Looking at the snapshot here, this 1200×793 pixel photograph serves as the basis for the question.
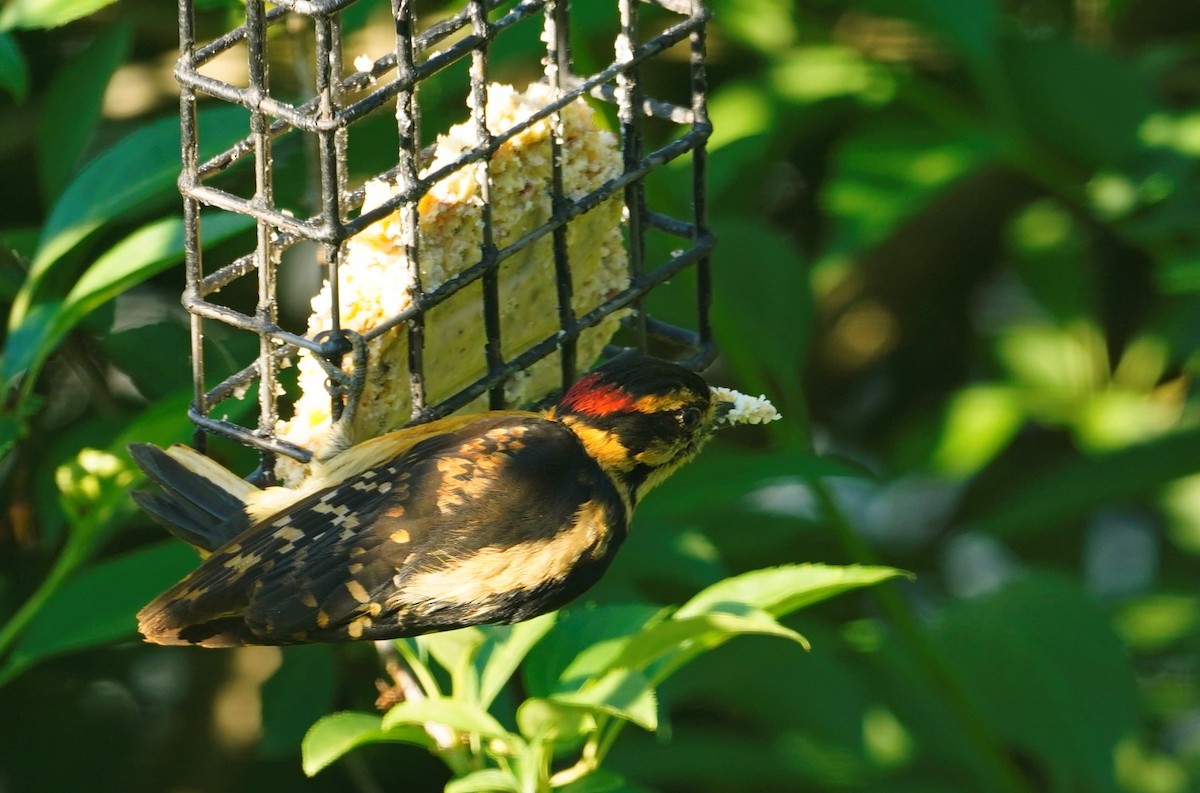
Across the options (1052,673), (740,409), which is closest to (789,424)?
(740,409)

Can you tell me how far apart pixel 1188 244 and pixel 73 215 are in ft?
7.80

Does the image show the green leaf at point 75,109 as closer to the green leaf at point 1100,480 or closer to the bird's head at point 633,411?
the bird's head at point 633,411

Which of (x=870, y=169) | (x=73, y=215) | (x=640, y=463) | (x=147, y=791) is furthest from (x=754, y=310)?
(x=147, y=791)

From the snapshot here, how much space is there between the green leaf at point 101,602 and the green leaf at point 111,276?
344 millimetres

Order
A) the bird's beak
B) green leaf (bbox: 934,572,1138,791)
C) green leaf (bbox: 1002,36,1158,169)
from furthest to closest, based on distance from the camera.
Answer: green leaf (bbox: 1002,36,1158,169) → green leaf (bbox: 934,572,1138,791) → the bird's beak

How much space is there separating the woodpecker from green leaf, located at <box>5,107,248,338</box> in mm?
363

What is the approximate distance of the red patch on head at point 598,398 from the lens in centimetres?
270

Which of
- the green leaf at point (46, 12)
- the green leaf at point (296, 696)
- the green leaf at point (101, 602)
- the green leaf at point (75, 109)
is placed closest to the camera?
the green leaf at point (46, 12)

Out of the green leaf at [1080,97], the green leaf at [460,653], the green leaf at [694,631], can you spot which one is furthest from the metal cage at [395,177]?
the green leaf at [1080,97]

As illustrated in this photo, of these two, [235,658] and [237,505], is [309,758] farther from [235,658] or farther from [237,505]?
[235,658]

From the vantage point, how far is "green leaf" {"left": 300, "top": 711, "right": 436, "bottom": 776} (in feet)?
7.09

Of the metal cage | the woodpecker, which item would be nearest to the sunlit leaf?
the metal cage

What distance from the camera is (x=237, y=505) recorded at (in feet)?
8.73

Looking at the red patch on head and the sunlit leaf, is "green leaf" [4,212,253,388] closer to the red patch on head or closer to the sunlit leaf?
the red patch on head
